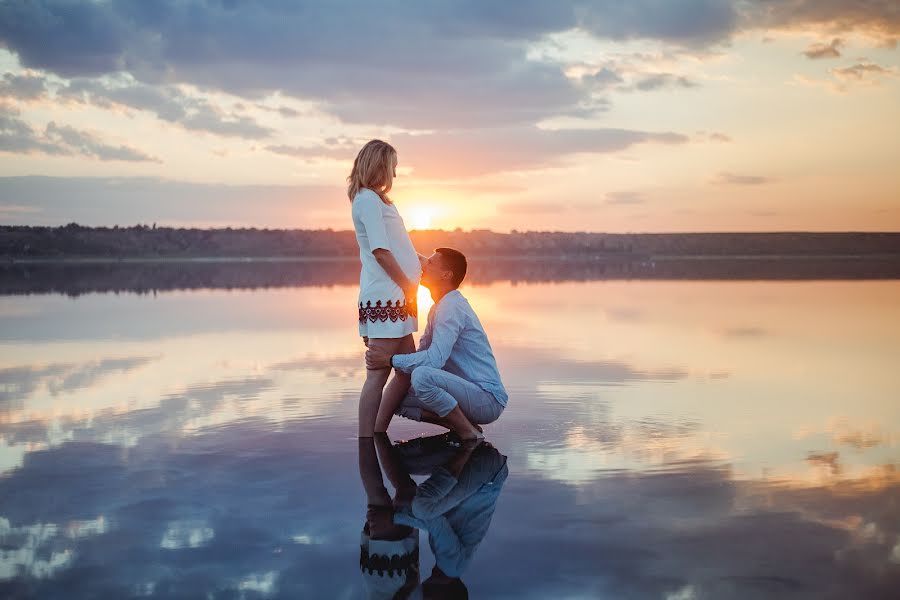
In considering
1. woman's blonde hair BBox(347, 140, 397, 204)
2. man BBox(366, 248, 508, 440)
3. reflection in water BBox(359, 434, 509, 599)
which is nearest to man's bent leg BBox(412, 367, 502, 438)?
man BBox(366, 248, 508, 440)

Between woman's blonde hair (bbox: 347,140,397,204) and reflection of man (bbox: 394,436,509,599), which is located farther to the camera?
woman's blonde hair (bbox: 347,140,397,204)

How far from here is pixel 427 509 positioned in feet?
16.4

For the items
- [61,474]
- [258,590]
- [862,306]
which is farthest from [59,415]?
[862,306]

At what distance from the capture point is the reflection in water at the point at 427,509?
393cm

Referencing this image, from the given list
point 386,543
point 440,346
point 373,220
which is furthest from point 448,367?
point 386,543

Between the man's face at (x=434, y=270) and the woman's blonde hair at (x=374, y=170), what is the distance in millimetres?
528

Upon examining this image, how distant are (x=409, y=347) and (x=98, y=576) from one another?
3.42 m

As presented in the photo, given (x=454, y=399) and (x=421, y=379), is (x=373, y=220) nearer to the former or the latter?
(x=421, y=379)

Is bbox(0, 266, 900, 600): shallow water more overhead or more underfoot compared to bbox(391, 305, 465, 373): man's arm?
more underfoot

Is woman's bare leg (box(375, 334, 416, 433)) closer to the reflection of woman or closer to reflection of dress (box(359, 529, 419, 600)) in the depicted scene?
the reflection of woman

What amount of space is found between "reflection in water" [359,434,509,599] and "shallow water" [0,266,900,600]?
0.24 ft

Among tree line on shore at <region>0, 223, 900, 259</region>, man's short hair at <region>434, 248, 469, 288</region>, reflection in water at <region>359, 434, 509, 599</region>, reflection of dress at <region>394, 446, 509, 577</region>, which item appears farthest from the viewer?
tree line on shore at <region>0, 223, 900, 259</region>

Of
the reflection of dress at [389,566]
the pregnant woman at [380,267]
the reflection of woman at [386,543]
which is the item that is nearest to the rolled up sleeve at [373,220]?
the pregnant woman at [380,267]

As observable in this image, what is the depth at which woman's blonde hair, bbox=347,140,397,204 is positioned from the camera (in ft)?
22.2
